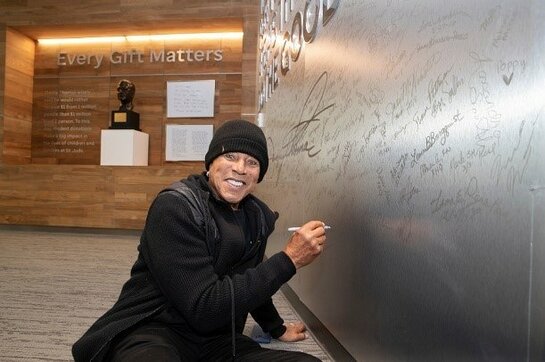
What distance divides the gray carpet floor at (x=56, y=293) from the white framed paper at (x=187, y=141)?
1.85m

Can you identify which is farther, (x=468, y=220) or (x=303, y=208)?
(x=303, y=208)

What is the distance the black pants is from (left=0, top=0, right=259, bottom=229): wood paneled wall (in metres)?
4.80

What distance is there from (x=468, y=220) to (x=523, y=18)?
35 cm

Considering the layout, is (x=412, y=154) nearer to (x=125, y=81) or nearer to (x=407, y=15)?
(x=407, y=15)

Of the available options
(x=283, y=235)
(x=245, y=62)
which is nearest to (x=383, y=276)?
(x=283, y=235)

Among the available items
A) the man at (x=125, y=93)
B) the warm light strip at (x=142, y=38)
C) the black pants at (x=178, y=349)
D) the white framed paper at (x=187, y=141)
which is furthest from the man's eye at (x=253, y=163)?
the warm light strip at (x=142, y=38)

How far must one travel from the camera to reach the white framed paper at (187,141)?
22.8 ft

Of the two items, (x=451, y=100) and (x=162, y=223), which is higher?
(x=451, y=100)

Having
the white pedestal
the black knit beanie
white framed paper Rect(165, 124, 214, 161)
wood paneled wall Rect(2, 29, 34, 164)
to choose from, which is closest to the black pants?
the black knit beanie

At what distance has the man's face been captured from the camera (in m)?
1.43

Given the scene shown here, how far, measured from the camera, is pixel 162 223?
129 cm

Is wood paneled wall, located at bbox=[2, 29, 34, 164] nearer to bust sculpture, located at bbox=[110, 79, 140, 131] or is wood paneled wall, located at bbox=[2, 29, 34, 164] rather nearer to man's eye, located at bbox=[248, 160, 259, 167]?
bust sculpture, located at bbox=[110, 79, 140, 131]
